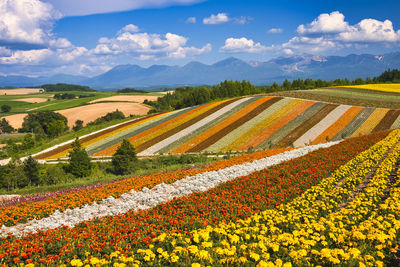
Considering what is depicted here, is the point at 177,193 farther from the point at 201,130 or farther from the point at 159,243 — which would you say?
the point at 201,130

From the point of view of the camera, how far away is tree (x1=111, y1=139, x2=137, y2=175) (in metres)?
29.7

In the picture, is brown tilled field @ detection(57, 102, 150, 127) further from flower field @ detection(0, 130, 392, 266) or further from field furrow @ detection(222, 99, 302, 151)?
flower field @ detection(0, 130, 392, 266)

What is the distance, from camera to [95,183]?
18.8 metres

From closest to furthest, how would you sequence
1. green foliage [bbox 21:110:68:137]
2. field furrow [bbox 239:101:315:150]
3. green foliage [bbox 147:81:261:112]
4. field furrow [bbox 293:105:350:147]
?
field furrow [bbox 293:105:350:147] < field furrow [bbox 239:101:315:150] < green foliage [bbox 21:110:68:137] < green foliage [bbox 147:81:261:112]

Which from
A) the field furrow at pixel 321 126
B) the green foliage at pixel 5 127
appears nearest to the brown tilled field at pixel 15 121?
the green foliage at pixel 5 127

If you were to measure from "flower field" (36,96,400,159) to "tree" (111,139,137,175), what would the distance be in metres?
8.51

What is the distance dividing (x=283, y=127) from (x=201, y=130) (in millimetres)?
15850

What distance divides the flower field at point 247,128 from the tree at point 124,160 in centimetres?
851

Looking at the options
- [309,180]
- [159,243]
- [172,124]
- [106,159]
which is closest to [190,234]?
[159,243]

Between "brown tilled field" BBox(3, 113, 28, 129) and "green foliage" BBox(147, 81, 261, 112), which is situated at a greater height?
"green foliage" BBox(147, 81, 261, 112)

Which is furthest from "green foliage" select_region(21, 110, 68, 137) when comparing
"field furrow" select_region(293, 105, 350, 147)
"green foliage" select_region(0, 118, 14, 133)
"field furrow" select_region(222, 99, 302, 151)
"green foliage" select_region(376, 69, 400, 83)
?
"green foliage" select_region(376, 69, 400, 83)

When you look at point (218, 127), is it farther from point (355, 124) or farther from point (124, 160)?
point (355, 124)

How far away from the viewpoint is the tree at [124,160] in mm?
29659

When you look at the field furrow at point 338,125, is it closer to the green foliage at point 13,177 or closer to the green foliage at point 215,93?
the green foliage at point 13,177
